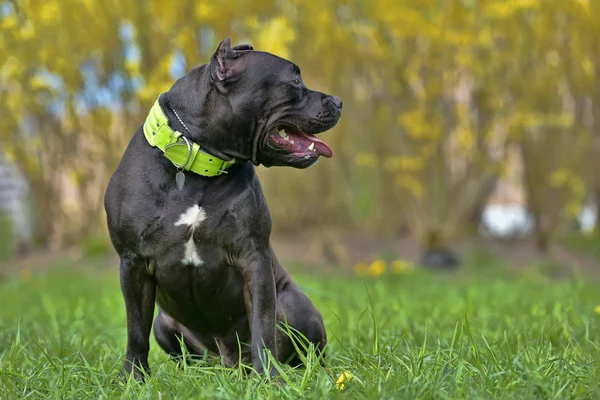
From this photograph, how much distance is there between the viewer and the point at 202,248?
9.33 ft

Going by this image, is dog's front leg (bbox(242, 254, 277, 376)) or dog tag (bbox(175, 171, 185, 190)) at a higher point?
dog tag (bbox(175, 171, 185, 190))

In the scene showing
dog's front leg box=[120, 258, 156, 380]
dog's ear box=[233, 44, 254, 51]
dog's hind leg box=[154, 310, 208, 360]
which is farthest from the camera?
dog's hind leg box=[154, 310, 208, 360]

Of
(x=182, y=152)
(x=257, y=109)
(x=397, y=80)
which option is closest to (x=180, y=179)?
(x=182, y=152)

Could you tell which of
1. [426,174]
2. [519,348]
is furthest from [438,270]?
[519,348]

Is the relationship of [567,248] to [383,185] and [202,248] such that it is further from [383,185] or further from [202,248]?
[202,248]

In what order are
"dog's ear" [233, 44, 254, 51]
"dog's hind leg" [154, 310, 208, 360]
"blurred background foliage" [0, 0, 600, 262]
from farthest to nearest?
1. "blurred background foliage" [0, 0, 600, 262]
2. "dog's hind leg" [154, 310, 208, 360]
3. "dog's ear" [233, 44, 254, 51]

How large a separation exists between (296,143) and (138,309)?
2.91ft

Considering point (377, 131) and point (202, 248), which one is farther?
point (377, 131)

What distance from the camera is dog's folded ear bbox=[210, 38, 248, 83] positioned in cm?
286

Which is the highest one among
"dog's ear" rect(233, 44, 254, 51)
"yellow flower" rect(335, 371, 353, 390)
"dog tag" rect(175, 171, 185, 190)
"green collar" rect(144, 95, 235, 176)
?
"dog's ear" rect(233, 44, 254, 51)

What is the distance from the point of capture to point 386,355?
2.72 metres

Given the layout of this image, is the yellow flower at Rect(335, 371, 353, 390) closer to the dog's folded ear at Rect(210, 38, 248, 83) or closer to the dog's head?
the dog's head

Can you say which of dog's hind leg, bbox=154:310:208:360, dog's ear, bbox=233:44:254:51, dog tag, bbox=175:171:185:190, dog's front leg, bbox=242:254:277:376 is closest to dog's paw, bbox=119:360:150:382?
dog's hind leg, bbox=154:310:208:360

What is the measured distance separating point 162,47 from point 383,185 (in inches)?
136
